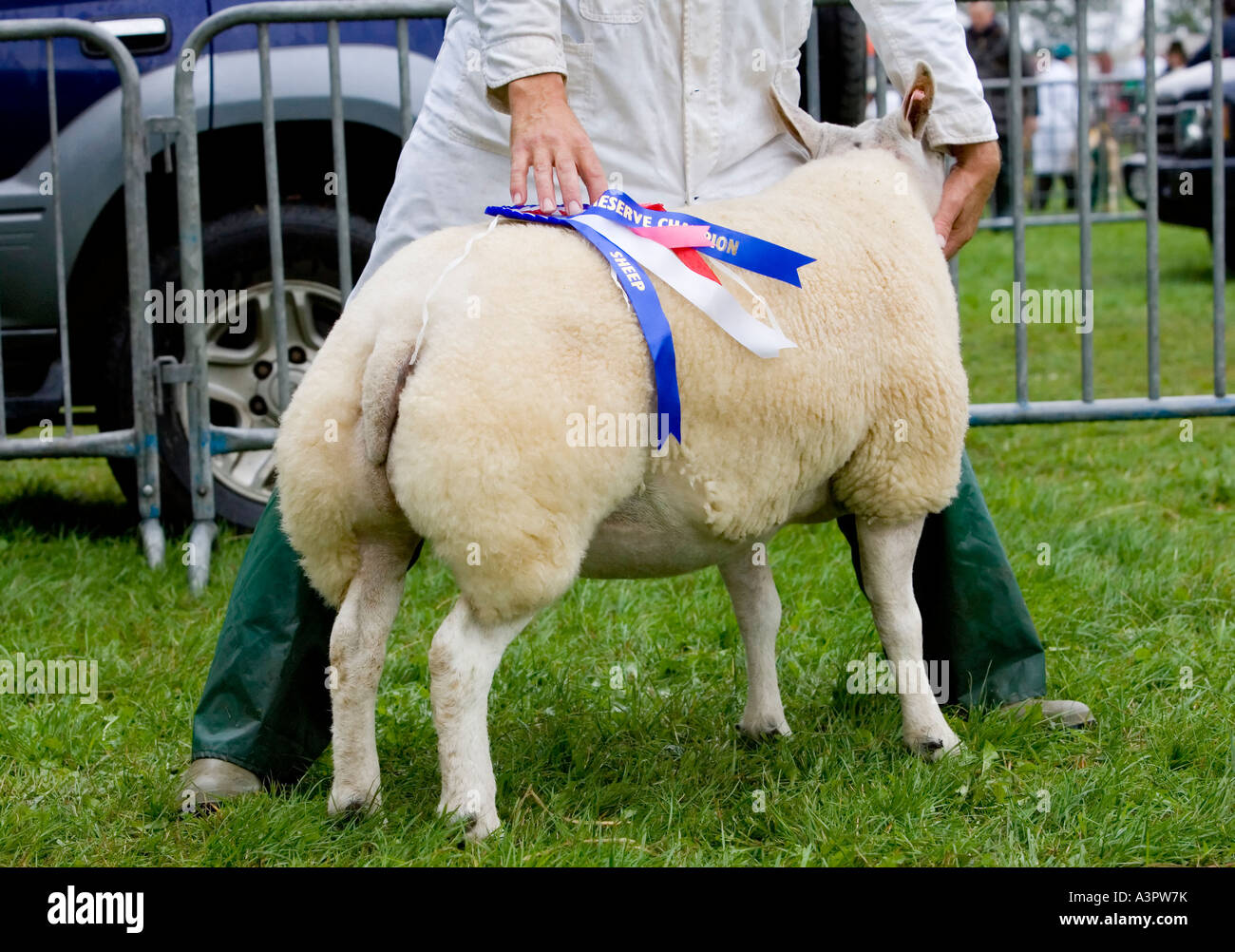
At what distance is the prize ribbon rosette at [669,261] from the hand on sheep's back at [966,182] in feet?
1.94

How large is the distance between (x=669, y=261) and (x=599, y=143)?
53 cm

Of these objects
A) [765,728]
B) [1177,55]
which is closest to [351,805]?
[765,728]

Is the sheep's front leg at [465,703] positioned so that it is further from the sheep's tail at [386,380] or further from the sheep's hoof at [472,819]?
the sheep's tail at [386,380]

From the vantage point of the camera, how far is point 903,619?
278 centimetres

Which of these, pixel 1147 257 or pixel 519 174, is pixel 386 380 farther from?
pixel 1147 257

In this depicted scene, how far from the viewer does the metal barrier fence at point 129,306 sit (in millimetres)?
4457

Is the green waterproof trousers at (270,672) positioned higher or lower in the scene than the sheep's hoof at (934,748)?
higher

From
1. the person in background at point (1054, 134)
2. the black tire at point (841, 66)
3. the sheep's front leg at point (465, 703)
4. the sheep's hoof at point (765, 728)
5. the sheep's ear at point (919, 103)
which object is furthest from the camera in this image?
the person in background at point (1054, 134)

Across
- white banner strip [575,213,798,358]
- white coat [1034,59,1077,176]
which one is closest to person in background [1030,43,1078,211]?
white coat [1034,59,1077,176]

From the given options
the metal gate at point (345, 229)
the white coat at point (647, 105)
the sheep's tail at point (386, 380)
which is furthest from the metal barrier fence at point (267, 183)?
the sheep's tail at point (386, 380)

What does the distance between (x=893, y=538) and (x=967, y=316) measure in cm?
717

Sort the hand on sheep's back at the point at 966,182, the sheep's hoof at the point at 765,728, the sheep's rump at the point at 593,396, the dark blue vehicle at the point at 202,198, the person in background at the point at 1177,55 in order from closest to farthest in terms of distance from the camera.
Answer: the sheep's rump at the point at 593,396 < the hand on sheep's back at the point at 966,182 < the sheep's hoof at the point at 765,728 < the dark blue vehicle at the point at 202,198 < the person in background at the point at 1177,55
